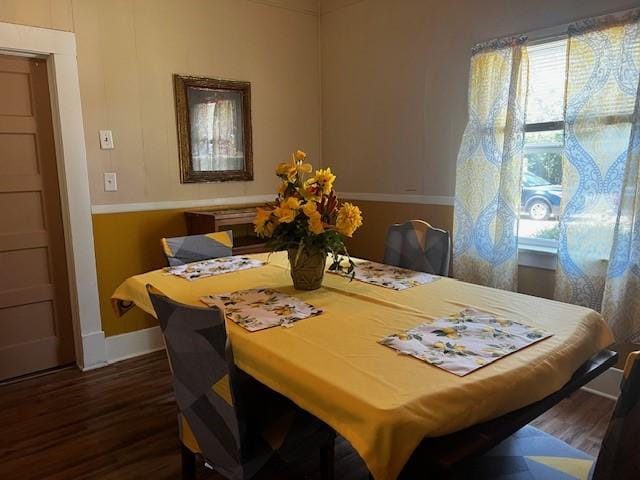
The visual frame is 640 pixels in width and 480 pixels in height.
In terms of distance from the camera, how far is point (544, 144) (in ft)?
9.35

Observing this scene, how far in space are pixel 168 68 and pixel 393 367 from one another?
111 inches

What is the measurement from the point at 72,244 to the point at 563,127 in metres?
3.02

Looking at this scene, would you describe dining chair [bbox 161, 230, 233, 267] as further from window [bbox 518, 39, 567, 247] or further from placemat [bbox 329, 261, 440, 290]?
window [bbox 518, 39, 567, 247]

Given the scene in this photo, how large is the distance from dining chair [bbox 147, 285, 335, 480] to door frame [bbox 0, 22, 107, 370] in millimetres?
1763

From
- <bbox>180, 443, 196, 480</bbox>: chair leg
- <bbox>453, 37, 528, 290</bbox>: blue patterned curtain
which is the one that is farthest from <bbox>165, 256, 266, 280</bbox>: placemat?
<bbox>453, 37, 528, 290</bbox>: blue patterned curtain

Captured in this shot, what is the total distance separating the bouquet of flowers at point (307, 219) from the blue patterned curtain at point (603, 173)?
1438mm

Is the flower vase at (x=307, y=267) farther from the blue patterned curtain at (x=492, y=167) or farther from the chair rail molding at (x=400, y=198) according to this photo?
the chair rail molding at (x=400, y=198)

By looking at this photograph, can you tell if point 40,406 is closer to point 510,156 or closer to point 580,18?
point 510,156

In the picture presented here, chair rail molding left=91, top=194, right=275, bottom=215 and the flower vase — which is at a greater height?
chair rail molding left=91, top=194, right=275, bottom=215

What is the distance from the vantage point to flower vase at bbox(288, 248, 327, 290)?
195cm

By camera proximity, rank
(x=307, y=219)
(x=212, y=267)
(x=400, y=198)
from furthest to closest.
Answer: (x=400, y=198) → (x=212, y=267) → (x=307, y=219)

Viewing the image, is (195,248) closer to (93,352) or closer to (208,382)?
(93,352)

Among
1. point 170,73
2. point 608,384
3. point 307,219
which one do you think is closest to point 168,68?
point 170,73

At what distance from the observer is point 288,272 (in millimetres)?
2340
